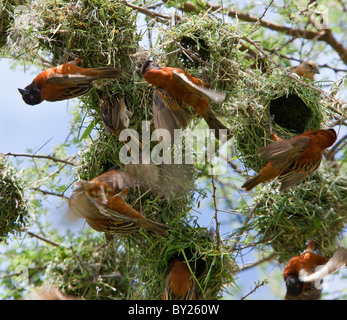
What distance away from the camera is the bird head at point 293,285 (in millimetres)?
3025

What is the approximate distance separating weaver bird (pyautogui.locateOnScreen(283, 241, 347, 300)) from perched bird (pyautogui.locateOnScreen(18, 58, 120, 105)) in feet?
5.03

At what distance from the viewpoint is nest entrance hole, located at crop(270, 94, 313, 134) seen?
3.13 metres

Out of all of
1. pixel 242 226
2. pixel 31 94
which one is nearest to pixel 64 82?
pixel 31 94

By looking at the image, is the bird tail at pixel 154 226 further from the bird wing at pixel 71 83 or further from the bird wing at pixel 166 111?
the bird wing at pixel 71 83

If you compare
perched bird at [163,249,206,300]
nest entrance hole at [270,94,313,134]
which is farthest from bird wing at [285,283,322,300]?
nest entrance hole at [270,94,313,134]

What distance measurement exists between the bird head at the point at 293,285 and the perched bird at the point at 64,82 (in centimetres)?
157

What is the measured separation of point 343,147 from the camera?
12.6 ft

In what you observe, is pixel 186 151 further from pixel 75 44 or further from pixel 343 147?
pixel 343 147

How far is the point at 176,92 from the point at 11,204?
1.40 metres

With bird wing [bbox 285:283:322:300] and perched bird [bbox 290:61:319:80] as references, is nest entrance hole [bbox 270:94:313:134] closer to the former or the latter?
perched bird [bbox 290:61:319:80]

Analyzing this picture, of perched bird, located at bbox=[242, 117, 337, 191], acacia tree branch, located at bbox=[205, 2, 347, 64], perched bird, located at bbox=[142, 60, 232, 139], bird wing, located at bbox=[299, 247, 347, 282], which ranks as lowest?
bird wing, located at bbox=[299, 247, 347, 282]

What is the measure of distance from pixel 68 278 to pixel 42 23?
1.76 meters

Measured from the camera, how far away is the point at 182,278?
286 cm
